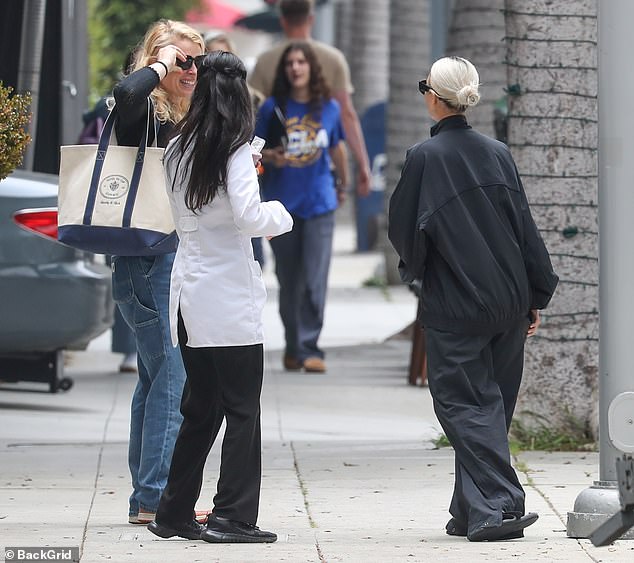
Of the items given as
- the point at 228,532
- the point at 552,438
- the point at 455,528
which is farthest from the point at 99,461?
the point at 455,528

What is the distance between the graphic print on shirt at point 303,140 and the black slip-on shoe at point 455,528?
4591mm

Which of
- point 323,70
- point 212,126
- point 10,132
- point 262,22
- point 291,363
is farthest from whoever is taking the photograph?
point 262,22

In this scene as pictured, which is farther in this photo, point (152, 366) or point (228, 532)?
point (152, 366)

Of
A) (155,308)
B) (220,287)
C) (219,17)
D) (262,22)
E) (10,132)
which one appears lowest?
(155,308)

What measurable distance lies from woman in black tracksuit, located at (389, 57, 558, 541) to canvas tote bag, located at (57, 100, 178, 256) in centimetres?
81

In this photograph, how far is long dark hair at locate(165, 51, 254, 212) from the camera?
207 inches

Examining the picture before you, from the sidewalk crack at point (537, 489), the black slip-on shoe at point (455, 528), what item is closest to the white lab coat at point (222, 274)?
the black slip-on shoe at point (455, 528)

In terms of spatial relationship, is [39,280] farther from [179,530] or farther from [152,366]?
[179,530]

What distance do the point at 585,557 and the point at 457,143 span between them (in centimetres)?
144

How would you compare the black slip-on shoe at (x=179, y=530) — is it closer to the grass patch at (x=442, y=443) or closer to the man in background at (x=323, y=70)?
the grass patch at (x=442, y=443)

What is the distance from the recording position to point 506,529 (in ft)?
18.1

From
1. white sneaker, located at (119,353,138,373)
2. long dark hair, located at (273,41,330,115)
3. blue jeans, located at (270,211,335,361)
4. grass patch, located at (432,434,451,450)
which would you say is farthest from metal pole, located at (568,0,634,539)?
white sneaker, located at (119,353,138,373)

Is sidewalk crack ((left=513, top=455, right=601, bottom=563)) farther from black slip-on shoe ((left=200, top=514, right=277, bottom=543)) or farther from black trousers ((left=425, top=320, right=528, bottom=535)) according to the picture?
black slip-on shoe ((left=200, top=514, right=277, bottom=543))

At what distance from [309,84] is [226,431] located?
485 centimetres
